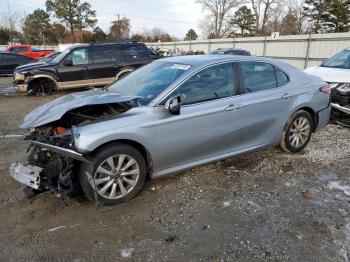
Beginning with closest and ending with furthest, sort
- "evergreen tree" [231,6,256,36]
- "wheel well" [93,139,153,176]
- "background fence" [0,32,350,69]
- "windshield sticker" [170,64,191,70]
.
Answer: "wheel well" [93,139,153,176] → "windshield sticker" [170,64,191,70] → "background fence" [0,32,350,69] → "evergreen tree" [231,6,256,36]

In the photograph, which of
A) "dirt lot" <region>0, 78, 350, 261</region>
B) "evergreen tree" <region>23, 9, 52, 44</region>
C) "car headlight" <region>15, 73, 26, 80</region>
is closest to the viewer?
"dirt lot" <region>0, 78, 350, 261</region>

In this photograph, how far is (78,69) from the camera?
11.2 metres

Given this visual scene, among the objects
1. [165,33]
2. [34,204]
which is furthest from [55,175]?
[165,33]

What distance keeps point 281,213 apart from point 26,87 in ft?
33.0

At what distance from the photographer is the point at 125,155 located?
3.62 meters

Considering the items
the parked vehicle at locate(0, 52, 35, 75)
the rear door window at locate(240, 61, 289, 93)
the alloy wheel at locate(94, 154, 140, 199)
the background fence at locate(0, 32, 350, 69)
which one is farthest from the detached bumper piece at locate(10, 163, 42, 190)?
the background fence at locate(0, 32, 350, 69)

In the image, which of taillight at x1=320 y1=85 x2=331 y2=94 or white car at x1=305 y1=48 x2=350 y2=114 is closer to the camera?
taillight at x1=320 y1=85 x2=331 y2=94

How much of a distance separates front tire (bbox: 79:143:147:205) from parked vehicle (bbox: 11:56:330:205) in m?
0.01

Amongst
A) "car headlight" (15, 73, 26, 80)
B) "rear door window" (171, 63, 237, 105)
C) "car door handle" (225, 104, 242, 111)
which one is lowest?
"car headlight" (15, 73, 26, 80)

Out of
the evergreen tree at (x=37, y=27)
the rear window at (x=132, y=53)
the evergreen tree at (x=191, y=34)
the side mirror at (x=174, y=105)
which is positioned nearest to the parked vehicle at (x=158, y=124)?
the side mirror at (x=174, y=105)

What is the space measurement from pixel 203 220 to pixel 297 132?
2628 mm

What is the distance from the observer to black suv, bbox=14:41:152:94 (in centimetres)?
1102

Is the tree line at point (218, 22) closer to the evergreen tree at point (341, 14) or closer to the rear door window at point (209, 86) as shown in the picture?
the evergreen tree at point (341, 14)

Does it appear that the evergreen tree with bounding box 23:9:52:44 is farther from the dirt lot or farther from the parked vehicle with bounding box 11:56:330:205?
the dirt lot
